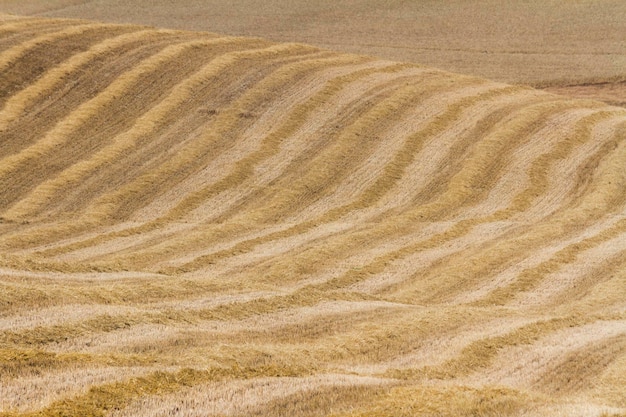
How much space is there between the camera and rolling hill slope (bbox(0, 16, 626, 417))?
1800cm

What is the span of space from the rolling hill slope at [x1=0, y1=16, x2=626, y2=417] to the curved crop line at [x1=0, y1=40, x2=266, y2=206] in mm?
197

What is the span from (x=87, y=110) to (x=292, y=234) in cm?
2094

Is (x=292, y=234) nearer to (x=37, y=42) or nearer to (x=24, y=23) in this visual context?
(x=37, y=42)

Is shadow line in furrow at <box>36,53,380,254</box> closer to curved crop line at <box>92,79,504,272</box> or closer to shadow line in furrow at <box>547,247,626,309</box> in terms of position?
curved crop line at <box>92,79,504,272</box>

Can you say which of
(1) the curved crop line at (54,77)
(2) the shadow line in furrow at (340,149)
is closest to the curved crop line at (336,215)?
(2) the shadow line in furrow at (340,149)

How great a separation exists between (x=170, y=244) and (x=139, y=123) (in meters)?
18.4

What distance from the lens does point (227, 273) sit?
3338 centimetres

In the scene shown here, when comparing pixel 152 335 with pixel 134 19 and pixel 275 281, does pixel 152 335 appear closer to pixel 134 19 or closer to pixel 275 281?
pixel 275 281

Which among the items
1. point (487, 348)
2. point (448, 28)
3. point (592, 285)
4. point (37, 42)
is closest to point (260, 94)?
point (37, 42)

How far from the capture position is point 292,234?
39.2m

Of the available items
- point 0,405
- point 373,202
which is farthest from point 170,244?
point 0,405

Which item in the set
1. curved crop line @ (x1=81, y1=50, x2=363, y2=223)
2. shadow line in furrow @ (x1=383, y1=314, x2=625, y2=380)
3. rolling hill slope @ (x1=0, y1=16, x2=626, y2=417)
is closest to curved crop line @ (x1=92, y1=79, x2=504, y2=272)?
rolling hill slope @ (x1=0, y1=16, x2=626, y2=417)

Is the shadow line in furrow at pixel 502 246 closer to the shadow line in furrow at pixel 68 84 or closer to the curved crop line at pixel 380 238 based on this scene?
the curved crop line at pixel 380 238

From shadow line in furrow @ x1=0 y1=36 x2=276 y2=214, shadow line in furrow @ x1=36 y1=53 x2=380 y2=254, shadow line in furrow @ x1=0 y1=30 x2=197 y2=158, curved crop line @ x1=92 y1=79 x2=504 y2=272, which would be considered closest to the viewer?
curved crop line @ x1=92 y1=79 x2=504 y2=272
